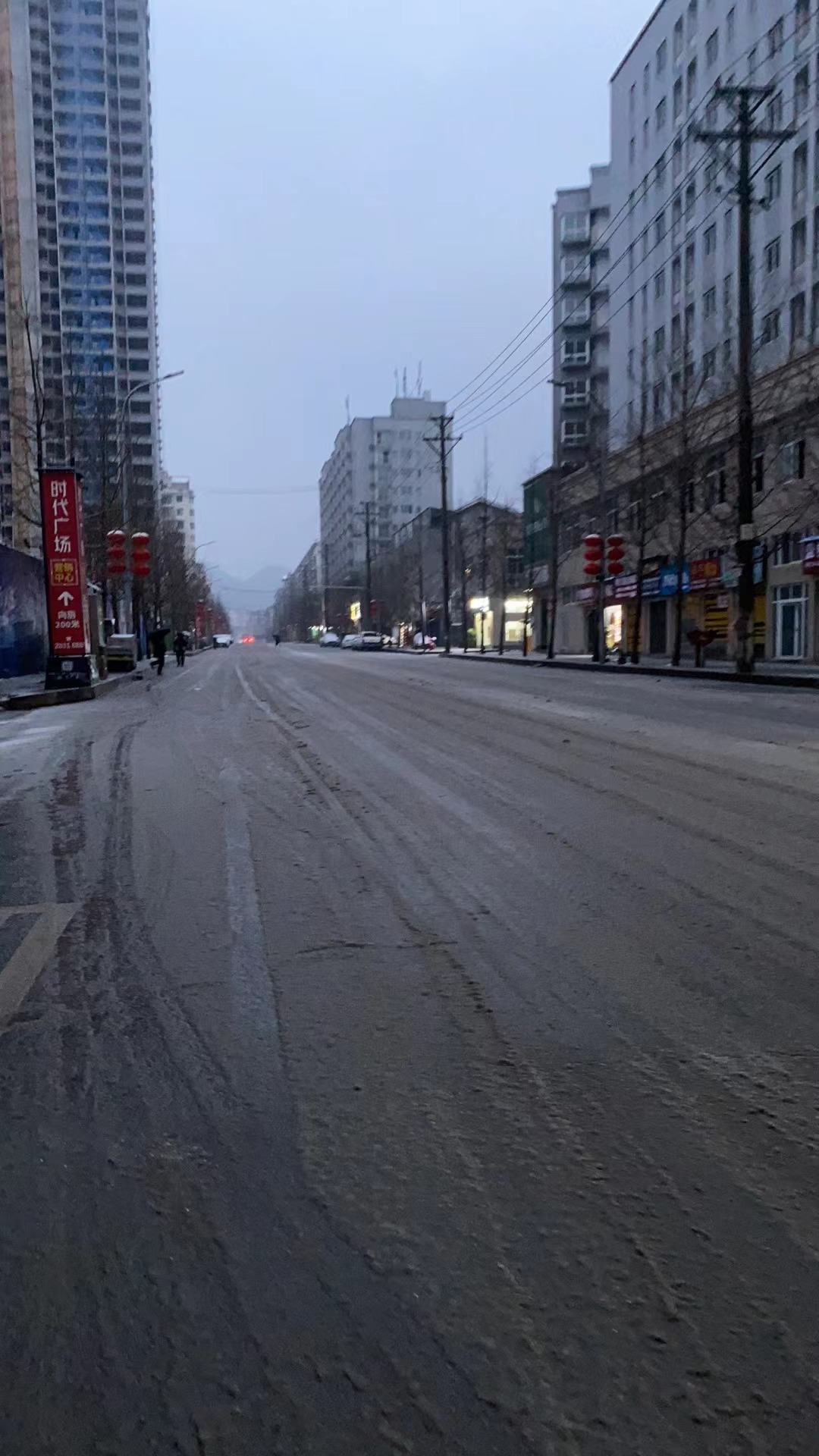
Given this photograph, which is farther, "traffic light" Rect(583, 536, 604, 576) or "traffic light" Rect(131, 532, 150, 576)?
"traffic light" Rect(583, 536, 604, 576)

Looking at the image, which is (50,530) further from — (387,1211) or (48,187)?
(48,187)

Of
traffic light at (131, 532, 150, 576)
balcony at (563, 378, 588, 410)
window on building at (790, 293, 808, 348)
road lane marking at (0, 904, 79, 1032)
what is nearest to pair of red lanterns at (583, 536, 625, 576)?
window on building at (790, 293, 808, 348)

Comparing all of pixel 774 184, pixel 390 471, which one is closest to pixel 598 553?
pixel 774 184

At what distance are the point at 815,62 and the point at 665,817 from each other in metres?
37.9

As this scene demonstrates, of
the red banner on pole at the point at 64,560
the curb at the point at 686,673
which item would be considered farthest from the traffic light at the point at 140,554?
the curb at the point at 686,673

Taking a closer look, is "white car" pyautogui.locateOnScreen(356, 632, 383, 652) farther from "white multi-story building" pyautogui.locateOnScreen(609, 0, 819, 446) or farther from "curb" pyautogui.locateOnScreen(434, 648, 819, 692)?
"curb" pyautogui.locateOnScreen(434, 648, 819, 692)

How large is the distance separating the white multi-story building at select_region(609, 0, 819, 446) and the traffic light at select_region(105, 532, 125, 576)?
1716 centimetres

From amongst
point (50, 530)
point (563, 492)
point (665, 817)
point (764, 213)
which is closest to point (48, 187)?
point (563, 492)

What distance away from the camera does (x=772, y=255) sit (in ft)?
128

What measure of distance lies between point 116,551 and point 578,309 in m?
53.8

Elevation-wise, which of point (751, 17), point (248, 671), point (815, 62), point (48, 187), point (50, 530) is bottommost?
point (248, 671)

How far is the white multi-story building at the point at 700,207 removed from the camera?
36812mm

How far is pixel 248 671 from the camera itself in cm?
3272

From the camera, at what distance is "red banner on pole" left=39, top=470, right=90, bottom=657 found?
23.3 m
